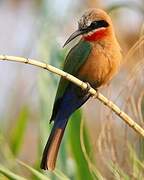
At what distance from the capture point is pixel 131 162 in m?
1.55

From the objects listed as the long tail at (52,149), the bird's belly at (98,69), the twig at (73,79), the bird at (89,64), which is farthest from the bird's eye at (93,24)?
the twig at (73,79)

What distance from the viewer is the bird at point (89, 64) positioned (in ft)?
6.29

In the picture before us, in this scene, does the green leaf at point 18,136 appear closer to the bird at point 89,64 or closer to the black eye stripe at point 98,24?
the bird at point 89,64

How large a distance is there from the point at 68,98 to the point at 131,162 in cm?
52

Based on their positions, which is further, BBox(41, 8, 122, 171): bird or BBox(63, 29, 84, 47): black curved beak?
BBox(41, 8, 122, 171): bird

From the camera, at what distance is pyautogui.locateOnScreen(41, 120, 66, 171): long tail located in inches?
66.2

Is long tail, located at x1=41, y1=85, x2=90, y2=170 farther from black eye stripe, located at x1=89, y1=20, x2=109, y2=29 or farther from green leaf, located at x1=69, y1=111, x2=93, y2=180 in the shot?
black eye stripe, located at x1=89, y1=20, x2=109, y2=29

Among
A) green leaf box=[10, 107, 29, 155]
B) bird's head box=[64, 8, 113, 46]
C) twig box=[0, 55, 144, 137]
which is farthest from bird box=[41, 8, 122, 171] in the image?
twig box=[0, 55, 144, 137]

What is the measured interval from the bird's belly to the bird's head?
0.21ft

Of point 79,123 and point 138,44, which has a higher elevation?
point 138,44

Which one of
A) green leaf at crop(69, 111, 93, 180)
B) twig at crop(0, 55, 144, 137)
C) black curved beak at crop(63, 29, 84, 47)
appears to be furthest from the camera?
black curved beak at crop(63, 29, 84, 47)

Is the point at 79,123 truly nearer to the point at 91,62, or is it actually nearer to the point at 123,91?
the point at 123,91

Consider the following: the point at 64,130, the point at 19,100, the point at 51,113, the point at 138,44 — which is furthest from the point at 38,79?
the point at 19,100

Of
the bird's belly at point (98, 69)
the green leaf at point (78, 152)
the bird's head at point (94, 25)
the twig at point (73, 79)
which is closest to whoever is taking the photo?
the twig at point (73, 79)
